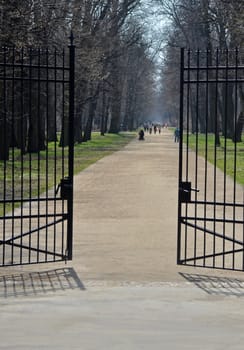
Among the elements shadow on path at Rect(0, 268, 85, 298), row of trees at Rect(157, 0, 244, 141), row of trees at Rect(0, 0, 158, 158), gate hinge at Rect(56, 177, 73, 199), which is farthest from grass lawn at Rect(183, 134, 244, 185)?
row of trees at Rect(0, 0, 158, 158)

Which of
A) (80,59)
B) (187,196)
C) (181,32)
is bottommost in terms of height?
(187,196)

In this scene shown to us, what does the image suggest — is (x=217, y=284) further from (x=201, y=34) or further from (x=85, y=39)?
(x=201, y=34)

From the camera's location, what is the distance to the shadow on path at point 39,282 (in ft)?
28.1

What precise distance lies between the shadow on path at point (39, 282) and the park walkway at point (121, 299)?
0.04ft

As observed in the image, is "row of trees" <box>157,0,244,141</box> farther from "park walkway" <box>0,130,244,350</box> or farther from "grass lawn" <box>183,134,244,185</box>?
"park walkway" <box>0,130,244,350</box>

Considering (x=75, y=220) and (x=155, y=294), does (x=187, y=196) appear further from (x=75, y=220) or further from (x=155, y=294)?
(x=75, y=220)

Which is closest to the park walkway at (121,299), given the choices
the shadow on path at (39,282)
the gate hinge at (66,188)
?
the shadow on path at (39,282)

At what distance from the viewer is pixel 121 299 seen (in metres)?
8.17

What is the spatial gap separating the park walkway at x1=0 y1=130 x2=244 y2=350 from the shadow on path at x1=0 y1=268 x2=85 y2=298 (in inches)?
0.4

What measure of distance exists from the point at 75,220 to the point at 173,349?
28.2 feet

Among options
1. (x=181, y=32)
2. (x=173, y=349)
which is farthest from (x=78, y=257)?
(x=181, y=32)

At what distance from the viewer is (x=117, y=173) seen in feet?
92.7

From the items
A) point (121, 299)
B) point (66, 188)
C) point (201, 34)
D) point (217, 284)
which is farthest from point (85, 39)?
point (121, 299)

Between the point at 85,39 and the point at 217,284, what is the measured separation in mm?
29270
